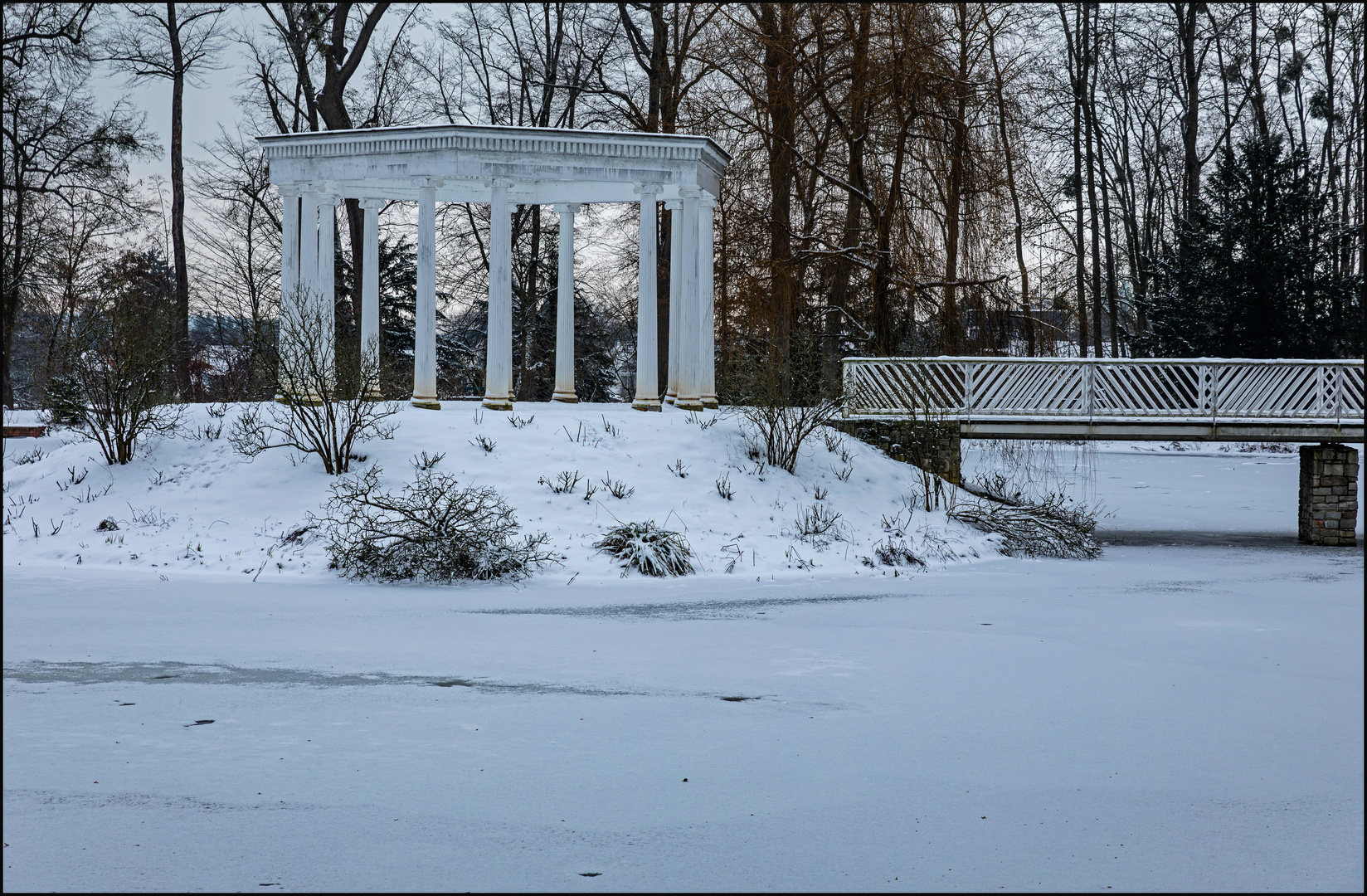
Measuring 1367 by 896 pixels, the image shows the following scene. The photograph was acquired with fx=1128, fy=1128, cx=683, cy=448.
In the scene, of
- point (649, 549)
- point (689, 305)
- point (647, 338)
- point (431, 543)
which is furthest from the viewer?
point (647, 338)

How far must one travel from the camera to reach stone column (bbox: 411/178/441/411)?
1677 cm

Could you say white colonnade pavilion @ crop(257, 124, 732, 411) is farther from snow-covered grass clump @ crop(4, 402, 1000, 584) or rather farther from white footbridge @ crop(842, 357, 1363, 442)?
white footbridge @ crop(842, 357, 1363, 442)

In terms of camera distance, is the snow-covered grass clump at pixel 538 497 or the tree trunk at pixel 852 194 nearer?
the snow-covered grass clump at pixel 538 497

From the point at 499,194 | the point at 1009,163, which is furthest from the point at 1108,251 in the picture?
the point at 499,194

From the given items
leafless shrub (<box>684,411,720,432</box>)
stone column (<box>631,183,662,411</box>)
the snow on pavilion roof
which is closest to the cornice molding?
the snow on pavilion roof

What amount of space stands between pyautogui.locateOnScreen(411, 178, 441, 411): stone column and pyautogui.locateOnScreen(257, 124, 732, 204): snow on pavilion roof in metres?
0.34

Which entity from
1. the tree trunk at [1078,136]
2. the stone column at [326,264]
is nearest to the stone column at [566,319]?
the stone column at [326,264]

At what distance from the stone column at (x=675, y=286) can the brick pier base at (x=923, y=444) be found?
291 centimetres

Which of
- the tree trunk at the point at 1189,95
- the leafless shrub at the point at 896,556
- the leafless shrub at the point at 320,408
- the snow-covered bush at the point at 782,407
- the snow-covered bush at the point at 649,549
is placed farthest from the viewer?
the tree trunk at the point at 1189,95

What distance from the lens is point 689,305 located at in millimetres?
17562

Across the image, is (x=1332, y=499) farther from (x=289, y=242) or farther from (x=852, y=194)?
(x=289, y=242)

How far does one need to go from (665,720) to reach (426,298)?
37.4 ft

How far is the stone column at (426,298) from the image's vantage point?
16.8 metres

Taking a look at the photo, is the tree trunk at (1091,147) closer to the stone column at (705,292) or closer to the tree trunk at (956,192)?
the tree trunk at (956,192)
